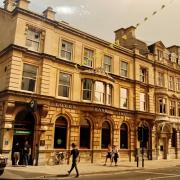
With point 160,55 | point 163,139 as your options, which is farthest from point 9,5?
point 163,139

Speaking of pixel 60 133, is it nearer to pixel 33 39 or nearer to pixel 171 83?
pixel 33 39

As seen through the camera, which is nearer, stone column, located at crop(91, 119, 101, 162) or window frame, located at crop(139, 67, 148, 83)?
stone column, located at crop(91, 119, 101, 162)

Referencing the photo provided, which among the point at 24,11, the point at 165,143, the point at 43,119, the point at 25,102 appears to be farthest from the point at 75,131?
the point at 165,143

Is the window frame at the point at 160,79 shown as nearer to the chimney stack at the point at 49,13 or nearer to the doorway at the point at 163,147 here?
the doorway at the point at 163,147

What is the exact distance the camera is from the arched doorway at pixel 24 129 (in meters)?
22.0

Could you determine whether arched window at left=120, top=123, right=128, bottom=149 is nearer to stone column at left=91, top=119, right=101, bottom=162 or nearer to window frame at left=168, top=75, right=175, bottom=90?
stone column at left=91, top=119, right=101, bottom=162

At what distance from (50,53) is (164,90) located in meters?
17.5

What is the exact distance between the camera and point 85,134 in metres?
26.4

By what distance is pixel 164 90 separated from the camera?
35125 mm

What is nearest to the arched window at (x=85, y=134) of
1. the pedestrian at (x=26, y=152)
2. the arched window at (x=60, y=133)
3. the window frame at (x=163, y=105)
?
the arched window at (x=60, y=133)

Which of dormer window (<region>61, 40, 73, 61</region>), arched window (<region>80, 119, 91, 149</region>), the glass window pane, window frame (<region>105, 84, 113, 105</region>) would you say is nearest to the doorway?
window frame (<region>105, 84, 113, 105</region>)

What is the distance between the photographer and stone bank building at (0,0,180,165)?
22.4 meters

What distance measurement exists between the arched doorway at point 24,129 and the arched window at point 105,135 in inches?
322

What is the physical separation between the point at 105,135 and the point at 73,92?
610cm
